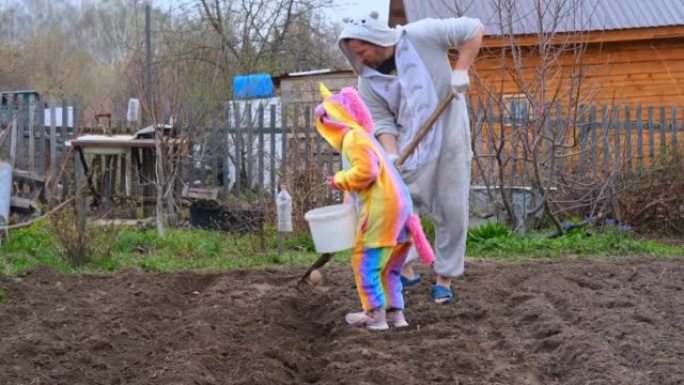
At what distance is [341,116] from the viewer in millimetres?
5012

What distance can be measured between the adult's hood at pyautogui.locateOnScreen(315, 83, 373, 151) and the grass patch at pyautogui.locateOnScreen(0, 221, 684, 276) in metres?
2.90

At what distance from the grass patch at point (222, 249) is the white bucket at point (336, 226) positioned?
284 cm

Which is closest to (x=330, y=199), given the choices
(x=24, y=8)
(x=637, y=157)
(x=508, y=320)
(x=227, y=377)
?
(x=637, y=157)

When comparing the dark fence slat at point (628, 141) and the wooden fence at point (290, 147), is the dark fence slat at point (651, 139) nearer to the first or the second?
the wooden fence at point (290, 147)

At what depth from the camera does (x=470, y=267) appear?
7.46 meters

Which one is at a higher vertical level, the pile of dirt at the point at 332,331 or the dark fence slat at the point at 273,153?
the dark fence slat at the point at 273,153

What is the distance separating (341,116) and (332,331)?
4.18ft

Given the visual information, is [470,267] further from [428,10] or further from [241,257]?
[428,10]

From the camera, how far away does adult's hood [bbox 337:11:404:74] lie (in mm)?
5270

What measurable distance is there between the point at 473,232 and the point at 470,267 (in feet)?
6.03

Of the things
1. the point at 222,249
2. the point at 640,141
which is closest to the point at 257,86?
the point at 640,141

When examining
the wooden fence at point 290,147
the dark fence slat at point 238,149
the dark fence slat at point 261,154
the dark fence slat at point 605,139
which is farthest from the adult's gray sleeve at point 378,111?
the dark fence slat at point 238,149

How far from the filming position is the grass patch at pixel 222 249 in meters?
7.95

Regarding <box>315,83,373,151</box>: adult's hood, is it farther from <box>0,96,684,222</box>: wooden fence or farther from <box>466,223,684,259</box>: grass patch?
<box>0,96,684,222</box>: wooden fence
